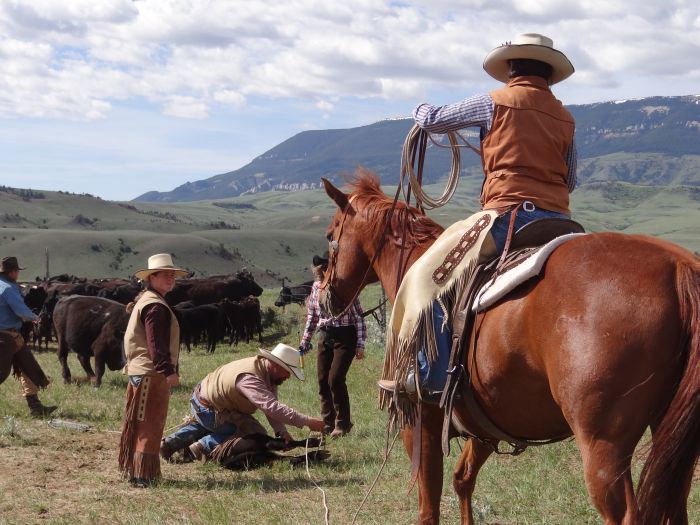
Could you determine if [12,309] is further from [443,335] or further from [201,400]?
[443,335]

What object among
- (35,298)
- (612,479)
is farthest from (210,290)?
(612,479)

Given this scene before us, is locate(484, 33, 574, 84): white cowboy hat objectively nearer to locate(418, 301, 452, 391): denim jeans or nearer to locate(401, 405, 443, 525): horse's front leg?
locate(418, 301, 452, 391): denim jeans

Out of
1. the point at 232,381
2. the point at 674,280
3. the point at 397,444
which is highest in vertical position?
the point at 674,280

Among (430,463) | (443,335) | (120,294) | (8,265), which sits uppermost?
(8,265)

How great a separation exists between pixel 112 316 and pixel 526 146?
1099 centimetres

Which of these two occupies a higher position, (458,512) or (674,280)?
(674,280)

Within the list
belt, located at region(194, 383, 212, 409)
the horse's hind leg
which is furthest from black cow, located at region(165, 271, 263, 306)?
the horse's hind leg

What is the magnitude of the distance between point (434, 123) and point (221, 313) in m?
17.2

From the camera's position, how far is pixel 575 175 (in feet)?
15.6

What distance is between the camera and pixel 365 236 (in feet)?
17.9

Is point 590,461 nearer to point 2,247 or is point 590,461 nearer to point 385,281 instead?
point 385,281

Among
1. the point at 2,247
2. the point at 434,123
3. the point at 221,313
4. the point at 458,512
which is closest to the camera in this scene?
the point at 434,123

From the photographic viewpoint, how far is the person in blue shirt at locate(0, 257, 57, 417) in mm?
10055

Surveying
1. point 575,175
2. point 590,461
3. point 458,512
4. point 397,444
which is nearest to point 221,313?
point 397,444
